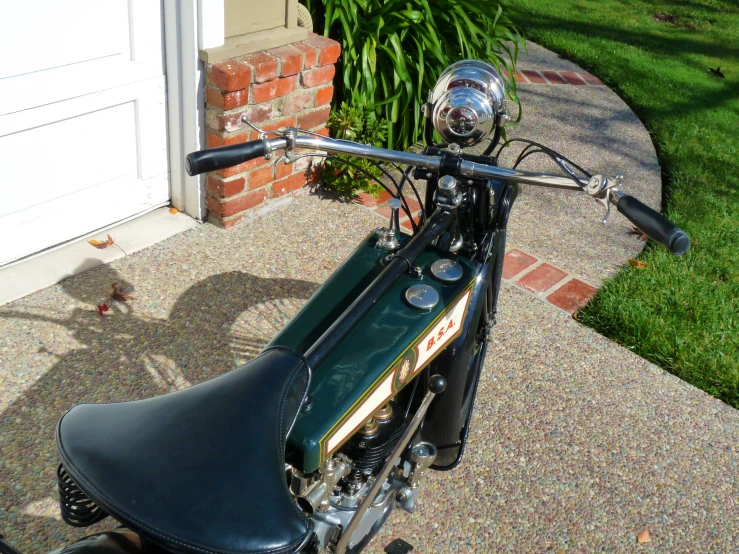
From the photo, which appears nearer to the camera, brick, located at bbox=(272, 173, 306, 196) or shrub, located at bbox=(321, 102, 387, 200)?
brick, located at bbox=(272, 173, 306, 196)

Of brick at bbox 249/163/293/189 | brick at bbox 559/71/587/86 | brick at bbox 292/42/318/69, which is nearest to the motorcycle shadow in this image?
brick at bbox 249/163/293/189

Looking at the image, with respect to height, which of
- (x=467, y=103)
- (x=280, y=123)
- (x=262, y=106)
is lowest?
(x=280, y=123)

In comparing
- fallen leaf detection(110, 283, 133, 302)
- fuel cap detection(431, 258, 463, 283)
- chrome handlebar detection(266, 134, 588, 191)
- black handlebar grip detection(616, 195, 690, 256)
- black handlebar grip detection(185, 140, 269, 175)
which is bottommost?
fallen leaf detection(110, 283, 133, 302)

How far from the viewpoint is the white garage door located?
2871mm

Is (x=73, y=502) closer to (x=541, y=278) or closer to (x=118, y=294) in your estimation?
(x=118, y=294)

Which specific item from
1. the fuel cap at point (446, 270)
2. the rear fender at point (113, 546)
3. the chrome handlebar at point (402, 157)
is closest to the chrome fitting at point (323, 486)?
the rear fender at point (113, 546)

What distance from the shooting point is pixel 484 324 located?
2273mm

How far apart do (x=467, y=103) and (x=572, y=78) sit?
4.64 meters

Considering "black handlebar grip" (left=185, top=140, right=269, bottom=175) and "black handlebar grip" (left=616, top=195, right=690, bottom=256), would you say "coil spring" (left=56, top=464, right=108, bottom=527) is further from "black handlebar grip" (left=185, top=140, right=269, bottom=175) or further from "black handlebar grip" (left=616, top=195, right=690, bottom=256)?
"black handlebar grip" (left=616, top=195, right=690, bottom=256)

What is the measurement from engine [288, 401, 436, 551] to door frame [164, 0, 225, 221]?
201 cm

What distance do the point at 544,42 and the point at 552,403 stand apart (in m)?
4.86

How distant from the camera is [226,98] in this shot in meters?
3.28

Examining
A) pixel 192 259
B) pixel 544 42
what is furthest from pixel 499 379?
pixel 544 42

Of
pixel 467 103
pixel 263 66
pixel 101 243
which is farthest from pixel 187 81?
pixel 467 103
